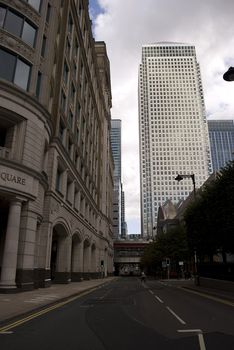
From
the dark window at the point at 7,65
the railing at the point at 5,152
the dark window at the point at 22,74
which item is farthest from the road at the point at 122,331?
the dark window at the point at 22,74

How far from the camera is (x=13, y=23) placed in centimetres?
2583

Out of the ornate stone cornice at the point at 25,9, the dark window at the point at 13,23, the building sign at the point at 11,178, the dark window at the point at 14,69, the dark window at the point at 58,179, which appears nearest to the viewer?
the building sign at the point at 11,178

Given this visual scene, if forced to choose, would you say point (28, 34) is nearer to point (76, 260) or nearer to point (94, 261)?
point (76, 260)

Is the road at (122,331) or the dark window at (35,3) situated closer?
the road at (122,331)

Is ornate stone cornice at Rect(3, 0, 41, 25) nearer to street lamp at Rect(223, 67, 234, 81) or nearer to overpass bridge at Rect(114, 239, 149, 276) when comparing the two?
street lamp at Rect(223, 67, 234, 81)

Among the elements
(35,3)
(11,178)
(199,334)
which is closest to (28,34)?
(35,3)

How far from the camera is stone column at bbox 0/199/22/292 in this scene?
21219 mm

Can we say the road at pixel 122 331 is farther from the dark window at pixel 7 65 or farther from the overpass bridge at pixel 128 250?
the overpass bridge at pixel 128 250

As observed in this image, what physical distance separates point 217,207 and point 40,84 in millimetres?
17492

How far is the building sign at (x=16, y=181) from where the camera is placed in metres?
21.7

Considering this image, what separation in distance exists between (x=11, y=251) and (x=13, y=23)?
1721 centimetres

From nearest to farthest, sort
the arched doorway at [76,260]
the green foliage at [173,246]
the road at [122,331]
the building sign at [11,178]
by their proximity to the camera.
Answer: the road at [122,331], the building sign at [11,178], the arched doorway at [76,260], the green foliage at [173,246]

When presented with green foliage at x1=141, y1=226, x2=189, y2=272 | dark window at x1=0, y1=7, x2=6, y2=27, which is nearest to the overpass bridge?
green foliage at x1=141, y1=226, x2=189, y2=272

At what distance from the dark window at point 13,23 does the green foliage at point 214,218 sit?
19.6 m
